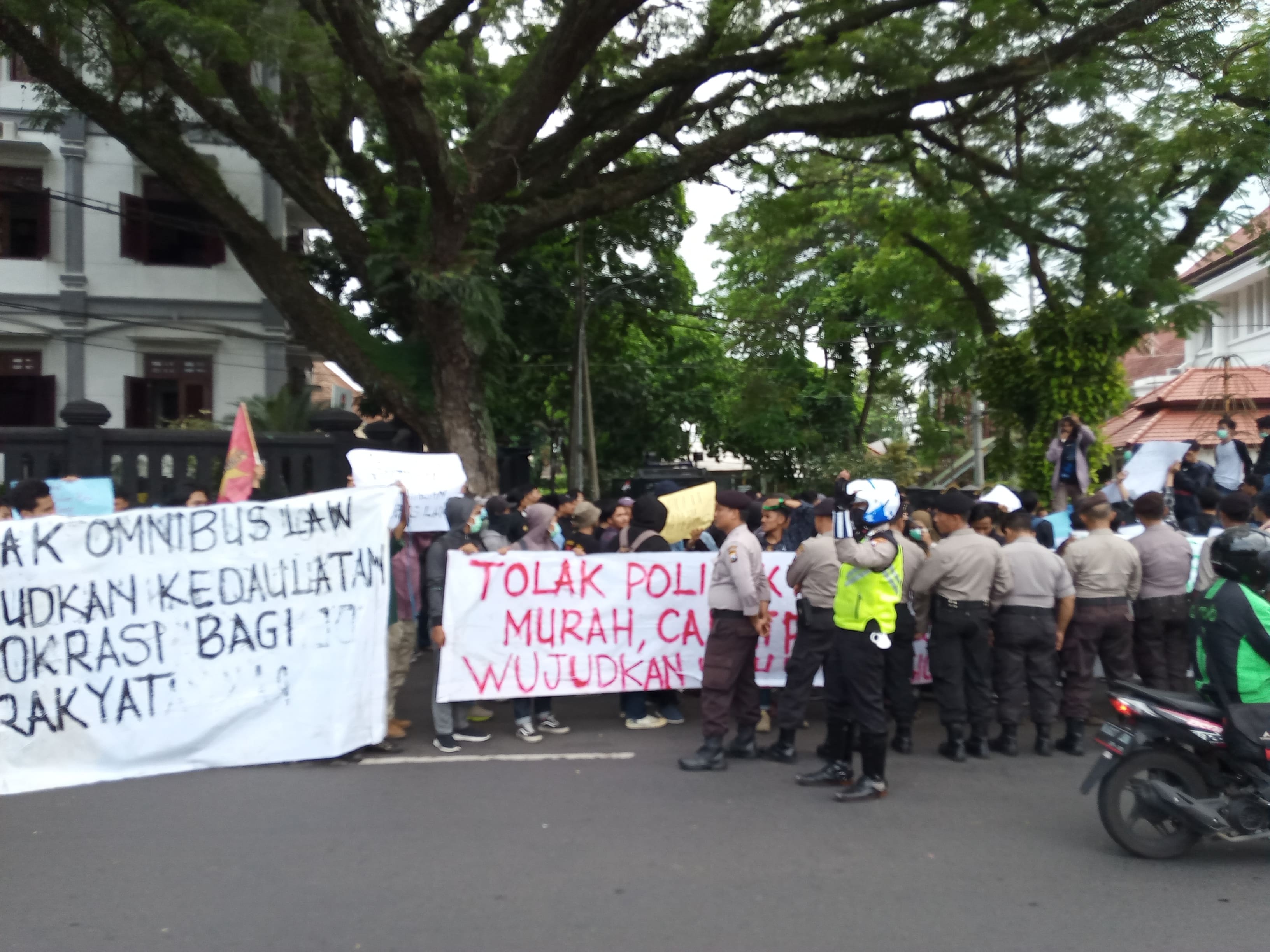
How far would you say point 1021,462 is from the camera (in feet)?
45.4

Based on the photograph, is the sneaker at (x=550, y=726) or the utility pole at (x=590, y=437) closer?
the sneaker at (x=550, y=726)

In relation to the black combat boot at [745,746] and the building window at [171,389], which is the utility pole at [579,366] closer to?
the building window at [171,389]

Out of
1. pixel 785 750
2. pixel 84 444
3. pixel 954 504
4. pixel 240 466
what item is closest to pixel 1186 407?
pixel 954 504

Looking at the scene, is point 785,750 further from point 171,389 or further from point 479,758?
point 171,389

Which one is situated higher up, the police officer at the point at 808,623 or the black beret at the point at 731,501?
the black beret at the point at 731,501

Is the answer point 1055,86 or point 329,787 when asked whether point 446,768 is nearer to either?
point 329,787

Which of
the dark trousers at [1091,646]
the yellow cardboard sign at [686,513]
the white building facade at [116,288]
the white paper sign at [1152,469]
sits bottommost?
the dark trousers at [1091,646]

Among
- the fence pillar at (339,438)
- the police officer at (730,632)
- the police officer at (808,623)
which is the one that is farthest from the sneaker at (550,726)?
the fence pillar at (339,438)

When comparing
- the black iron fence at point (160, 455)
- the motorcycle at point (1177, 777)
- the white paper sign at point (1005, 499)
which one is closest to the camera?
the motorcycle at point (1177, 777)

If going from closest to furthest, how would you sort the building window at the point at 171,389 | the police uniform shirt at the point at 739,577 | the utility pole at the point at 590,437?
the police uniform shirt at the point at 739,577 < the building window at the point at 171,389 < the utility pole at the point at 590,437

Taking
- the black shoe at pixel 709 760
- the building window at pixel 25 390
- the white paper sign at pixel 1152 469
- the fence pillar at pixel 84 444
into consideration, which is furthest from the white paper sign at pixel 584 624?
the building window at pixel 25 390

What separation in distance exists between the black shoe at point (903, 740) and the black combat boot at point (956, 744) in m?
0.23

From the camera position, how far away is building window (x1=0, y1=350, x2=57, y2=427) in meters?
18.5

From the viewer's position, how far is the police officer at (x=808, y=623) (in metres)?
6.94
